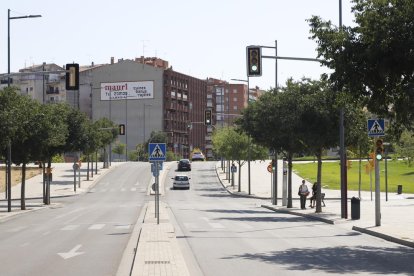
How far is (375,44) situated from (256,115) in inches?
966

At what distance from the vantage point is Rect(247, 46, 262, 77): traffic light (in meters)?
24.2

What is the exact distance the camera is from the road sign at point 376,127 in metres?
26.2

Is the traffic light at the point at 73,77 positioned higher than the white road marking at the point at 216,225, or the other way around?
the traffic light at the point at 73,77

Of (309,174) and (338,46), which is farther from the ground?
(338,46)

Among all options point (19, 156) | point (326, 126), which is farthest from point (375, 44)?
point (19, 156)

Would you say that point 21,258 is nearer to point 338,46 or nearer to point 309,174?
point 338,46

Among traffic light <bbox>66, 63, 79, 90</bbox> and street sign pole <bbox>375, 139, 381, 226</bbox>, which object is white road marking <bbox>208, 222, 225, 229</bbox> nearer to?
street sign pole <bbox>375, 139, 381, 226</bbox>

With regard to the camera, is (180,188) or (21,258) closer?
(21,258)

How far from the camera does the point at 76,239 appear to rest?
22625mm

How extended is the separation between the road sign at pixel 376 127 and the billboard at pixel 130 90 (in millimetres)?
137175

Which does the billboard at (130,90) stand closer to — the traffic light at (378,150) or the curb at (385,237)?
the traffic light at (378,150)

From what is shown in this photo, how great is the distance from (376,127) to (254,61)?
5.46 m

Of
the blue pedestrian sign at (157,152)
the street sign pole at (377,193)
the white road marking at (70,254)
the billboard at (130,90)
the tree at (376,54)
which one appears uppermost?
the billboard at (130,90)

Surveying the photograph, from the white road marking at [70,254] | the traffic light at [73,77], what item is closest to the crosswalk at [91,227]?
the traffic light at [73,77]
